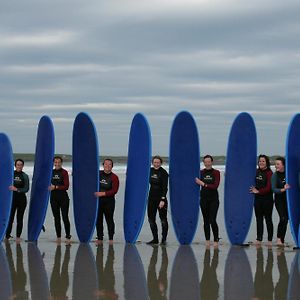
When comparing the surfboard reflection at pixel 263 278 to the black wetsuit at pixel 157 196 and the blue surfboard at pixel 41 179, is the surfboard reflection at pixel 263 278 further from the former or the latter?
the blue surfboard at pixel 41 179

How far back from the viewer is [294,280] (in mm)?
5707

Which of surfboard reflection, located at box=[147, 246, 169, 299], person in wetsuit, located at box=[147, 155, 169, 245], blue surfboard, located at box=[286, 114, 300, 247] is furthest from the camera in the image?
person in wetsuit, located at box=[147, 155, 169, 245]

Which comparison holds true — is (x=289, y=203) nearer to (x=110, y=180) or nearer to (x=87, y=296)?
(x=110, y=180)

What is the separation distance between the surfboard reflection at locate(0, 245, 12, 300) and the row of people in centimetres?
141

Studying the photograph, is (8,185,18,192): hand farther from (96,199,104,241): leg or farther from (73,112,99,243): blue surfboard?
(96,199,104,241): leg

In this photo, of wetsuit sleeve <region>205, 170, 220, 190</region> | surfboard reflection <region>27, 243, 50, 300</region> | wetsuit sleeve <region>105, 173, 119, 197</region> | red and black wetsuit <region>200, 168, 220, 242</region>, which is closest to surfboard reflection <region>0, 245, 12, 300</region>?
surfboard reflection <region>27, 243, 50, 300</region>

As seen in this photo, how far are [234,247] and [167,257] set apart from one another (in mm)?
1210

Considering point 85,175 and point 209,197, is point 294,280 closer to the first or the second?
point 209,197

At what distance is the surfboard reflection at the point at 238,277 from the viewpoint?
5172 millimetres

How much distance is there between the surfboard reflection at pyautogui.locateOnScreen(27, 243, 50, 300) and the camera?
5.07m

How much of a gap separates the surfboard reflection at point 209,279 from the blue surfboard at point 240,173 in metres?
1.07

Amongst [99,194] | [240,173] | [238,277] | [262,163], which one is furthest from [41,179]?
[238,277]

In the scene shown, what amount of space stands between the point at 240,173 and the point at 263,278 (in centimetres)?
257

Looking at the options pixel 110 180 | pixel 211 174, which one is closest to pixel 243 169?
pixel 211 174
